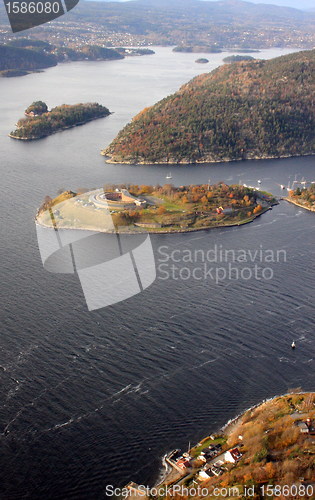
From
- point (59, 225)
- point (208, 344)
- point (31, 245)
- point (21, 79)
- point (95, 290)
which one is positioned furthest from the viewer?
point (21, 79)

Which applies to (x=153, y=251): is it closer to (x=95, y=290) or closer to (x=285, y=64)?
(x=95, y=290)

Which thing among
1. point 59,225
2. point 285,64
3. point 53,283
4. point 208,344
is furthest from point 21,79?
point 208,344

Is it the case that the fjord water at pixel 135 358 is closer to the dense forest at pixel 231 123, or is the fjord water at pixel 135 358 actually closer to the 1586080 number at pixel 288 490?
the 1586080 number at pixel 288 490

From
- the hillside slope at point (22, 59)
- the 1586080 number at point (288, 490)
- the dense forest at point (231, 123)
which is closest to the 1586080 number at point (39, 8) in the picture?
the dense forest at point (231, 123)

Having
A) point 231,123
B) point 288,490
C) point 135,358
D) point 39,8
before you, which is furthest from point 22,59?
point 288,490

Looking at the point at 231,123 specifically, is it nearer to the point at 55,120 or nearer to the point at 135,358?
the point at 55,120

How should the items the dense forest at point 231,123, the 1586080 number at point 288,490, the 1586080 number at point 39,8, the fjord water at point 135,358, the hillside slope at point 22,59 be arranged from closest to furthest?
1. the 1586080 number at point 288,490
2. the fjord water at point 135,358
3. the 1586080 number at point 39,8
4. the dense forest at point 231,123
5. the hillside slope at point 22,59
